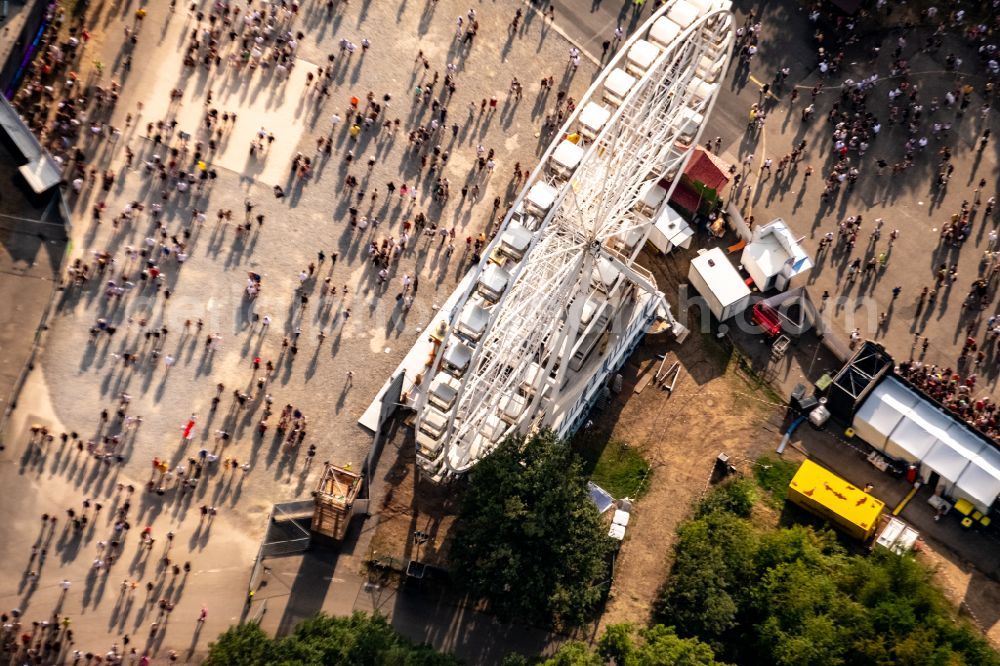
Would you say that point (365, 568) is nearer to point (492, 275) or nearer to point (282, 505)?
point (282, 505)

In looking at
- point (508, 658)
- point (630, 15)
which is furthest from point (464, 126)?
point (508, 658)

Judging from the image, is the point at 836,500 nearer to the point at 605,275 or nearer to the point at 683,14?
the point at 605,275

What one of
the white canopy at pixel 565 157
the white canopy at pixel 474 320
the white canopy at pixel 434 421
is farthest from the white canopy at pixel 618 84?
the white canopy at pixel 434 421

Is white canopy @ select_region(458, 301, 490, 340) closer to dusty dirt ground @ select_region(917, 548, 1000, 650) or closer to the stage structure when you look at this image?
the stage structure

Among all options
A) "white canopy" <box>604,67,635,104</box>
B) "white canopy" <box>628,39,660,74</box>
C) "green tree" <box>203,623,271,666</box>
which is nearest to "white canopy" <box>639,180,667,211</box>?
"white canopy" <box>604,67,635,104</box>

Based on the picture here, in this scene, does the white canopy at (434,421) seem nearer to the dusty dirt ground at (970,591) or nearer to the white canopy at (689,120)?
the white canopy at (689,120)

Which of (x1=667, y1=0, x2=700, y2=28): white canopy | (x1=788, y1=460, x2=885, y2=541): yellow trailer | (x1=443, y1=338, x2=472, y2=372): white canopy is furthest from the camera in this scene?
(x1=788, y1=460, x2=885, y2=541): yellow trailer
